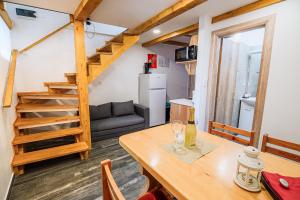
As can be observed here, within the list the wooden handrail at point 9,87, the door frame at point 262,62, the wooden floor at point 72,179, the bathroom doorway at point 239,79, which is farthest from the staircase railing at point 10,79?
the bathroom doorway at point 239,79

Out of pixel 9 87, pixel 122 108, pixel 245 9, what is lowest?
pixel 122 108

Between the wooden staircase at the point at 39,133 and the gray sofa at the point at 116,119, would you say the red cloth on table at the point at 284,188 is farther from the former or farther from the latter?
the gray sofa at the point at 116,119

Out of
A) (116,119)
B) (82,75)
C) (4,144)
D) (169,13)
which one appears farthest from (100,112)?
(169,13)

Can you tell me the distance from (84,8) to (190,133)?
2.12 metres

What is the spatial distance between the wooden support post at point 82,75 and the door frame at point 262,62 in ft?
7.30

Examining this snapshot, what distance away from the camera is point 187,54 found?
9.95ft

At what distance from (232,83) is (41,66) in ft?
13.6

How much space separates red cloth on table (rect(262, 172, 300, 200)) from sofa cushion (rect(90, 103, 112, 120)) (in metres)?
3.31

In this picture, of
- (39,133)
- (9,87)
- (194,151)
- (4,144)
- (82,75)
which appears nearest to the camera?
(194,151)

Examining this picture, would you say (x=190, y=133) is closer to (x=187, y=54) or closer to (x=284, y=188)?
(x=284, y=188)

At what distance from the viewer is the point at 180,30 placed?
10.4 ft

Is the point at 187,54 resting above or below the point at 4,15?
below

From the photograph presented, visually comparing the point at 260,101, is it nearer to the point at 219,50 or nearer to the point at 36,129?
the point at 219,50

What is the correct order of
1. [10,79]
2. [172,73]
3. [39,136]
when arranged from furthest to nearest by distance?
[172,73] < [39,136] < [10,79]
